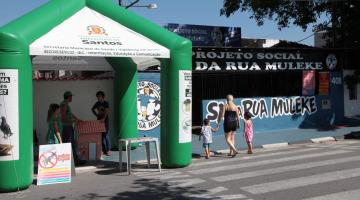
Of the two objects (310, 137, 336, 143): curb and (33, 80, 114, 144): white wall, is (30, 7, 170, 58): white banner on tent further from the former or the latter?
(310, 137, 336, 143): curb

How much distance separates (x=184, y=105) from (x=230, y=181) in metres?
2.47

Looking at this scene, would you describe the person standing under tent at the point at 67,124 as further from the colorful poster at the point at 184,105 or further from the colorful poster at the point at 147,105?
the colorful poster at the point at 147,105

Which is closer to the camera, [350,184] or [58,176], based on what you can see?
[350,184]

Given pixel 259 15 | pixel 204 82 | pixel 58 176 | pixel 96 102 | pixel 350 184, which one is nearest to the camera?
pixel 350 184

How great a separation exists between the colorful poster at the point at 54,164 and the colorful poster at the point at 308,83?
12061mm

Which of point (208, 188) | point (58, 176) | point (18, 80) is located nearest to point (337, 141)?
point (208, 188)

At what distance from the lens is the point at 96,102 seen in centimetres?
1408

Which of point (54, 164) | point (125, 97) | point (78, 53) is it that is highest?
point (78, 53)

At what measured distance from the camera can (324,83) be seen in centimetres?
2014

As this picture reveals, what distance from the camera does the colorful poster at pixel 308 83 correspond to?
19.8m

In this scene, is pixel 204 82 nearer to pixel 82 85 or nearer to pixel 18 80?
pixel 82 85

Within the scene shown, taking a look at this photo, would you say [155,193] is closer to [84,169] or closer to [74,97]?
[84,169]

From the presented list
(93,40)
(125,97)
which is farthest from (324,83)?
(93,40)

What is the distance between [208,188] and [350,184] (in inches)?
94.4
